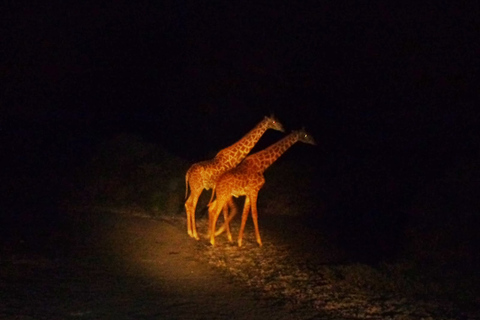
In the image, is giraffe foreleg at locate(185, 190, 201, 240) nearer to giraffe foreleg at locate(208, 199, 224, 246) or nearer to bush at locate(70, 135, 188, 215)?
giraffe foreleg at locate(208, 199, 224, 246)

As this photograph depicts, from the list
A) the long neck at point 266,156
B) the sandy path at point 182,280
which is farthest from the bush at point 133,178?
the long neck at point 266,156

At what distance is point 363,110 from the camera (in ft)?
62.5

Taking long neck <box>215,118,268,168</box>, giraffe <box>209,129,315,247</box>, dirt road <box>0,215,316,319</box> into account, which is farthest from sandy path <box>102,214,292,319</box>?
long neck <box>215,118,268,168</box>

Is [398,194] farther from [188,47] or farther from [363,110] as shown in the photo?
[188,47]

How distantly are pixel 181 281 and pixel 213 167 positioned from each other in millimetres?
3095

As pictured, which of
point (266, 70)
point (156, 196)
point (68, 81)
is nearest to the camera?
point (156, 196)

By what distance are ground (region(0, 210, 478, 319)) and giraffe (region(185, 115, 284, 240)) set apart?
637 mm

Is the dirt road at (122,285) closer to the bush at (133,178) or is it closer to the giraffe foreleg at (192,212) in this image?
the giraffe foreleg at (192,212)

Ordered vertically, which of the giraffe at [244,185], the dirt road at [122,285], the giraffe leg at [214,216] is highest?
the giraffe at [244,185]

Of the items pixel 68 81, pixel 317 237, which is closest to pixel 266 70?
pixel 68 81

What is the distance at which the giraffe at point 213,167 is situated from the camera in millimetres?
10586

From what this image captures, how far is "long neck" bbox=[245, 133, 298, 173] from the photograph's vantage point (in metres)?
10.6

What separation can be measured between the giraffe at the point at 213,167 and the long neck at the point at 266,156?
0.93ft

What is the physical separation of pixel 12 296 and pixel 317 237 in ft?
20.9
